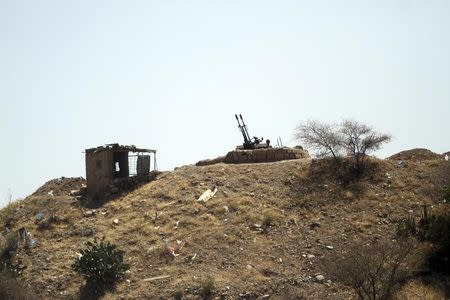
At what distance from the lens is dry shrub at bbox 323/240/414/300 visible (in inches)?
683

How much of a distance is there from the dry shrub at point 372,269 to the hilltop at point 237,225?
2.46ft

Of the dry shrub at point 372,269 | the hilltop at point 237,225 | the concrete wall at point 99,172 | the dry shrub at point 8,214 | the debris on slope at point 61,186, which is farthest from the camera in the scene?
the debris on slope at point 61,186

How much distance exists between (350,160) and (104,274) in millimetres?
13359

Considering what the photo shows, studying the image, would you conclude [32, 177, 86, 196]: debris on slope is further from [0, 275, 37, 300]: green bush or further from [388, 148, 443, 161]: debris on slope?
[388, 148, 443, 161]: debris on slope

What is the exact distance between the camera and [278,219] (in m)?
23.6

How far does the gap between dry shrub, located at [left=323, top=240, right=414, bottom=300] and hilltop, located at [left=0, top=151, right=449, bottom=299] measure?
751mm

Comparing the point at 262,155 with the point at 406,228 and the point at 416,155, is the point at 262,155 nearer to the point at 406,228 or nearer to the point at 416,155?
the point at 416,155

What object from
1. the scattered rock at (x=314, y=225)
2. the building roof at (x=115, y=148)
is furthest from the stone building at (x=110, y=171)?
the scattered rock at (x=314, y=225)

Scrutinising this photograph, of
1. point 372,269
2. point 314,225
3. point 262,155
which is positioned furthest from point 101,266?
point 262,155

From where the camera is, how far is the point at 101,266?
68.1 ft

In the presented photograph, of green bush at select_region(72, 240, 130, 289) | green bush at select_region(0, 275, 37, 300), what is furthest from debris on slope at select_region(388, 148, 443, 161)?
green bush at select_region(0, 275, 37, 300)

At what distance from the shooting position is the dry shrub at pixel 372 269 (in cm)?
1734

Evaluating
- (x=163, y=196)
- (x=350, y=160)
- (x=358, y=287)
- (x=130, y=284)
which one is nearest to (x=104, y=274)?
(x=130, y=284)

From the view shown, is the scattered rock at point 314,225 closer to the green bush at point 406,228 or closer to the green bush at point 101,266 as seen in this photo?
the green bush at point 406,228
